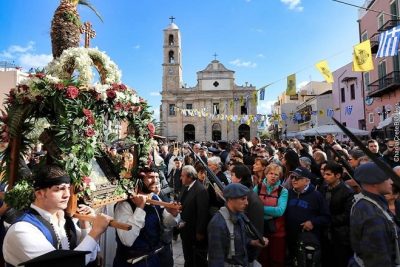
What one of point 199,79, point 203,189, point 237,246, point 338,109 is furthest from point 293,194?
point 199,79

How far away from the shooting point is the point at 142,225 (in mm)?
3139

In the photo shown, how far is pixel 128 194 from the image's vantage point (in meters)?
3.39

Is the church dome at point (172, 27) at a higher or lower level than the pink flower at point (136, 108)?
higher

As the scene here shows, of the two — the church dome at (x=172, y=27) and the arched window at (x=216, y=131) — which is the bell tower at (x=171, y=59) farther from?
the arched window at (x=216, y=131)

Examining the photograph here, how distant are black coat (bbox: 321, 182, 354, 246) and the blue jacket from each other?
5.4 inches

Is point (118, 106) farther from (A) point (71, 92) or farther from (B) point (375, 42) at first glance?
(B) point (375, 42)

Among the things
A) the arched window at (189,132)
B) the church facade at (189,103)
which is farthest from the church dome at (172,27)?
the arched window at (189,132)

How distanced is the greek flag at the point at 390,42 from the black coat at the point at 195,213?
7969 millimetres

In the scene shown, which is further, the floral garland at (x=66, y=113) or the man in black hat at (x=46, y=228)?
the floral garland at (x=66, y=113)

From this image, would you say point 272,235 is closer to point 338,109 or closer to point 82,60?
point 82,60

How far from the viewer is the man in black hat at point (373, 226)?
2.66m

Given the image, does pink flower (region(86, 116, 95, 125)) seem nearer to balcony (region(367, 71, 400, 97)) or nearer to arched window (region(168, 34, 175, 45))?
balcony (region(367, 71, 400, 97))

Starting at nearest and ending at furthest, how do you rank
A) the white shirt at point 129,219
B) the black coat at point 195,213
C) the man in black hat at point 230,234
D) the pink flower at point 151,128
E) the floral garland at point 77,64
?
the white shirt at point 129,219
the man in black hat at point 230,234
the floral garland at point 77,64
the pink flower at point 151,128
the black coat at point 195,213

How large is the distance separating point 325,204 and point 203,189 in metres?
1.80
